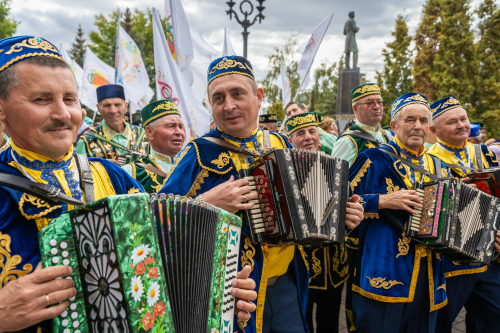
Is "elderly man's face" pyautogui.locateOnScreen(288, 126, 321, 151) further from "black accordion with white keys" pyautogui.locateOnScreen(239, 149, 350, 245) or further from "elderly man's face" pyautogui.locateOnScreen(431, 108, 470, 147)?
"black accordion with white keys" pyautogui.locateOnScreen(239, 149, 350, 245)

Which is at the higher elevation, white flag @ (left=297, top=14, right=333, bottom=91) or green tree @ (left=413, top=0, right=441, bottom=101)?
green tree @ (left=413, top=0, right=441, bottom=101)

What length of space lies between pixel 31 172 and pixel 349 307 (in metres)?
3.61

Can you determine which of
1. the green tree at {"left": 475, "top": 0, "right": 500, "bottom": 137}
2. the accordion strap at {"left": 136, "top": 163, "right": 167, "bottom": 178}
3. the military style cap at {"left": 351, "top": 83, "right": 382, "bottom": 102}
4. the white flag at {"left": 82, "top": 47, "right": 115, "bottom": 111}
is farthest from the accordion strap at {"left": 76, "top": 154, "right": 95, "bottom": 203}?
the green tree at {"left": 475, "top": 0, "right": 500, "bottom": 137}

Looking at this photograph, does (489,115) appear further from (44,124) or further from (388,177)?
(44,124)

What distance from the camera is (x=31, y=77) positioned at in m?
1.27

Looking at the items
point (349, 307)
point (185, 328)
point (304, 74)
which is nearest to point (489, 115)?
point (304, 74)

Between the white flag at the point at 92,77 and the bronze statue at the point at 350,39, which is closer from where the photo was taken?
the white flag at the point at 92,77

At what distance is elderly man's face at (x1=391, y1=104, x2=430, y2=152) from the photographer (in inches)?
120

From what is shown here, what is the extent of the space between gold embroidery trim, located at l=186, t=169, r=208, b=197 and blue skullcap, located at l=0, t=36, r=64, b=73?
1.03 metres

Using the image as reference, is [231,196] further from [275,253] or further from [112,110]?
[112,110]

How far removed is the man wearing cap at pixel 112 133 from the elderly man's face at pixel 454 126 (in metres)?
3.91

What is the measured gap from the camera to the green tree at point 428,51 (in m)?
23.0

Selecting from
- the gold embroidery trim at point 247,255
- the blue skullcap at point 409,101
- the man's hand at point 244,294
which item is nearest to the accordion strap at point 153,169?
the gold embroidery trim at point 247,255

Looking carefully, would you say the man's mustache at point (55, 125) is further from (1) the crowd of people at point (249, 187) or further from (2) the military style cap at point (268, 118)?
(2) the military style cap at point (268, 118)
